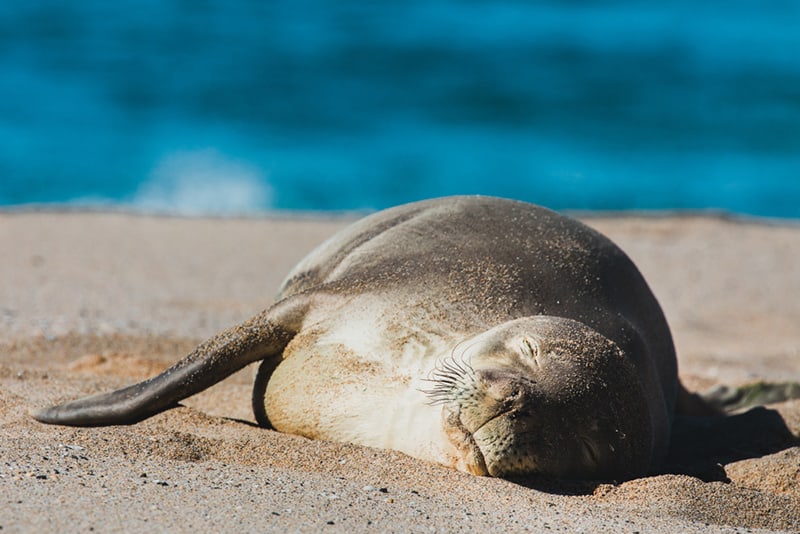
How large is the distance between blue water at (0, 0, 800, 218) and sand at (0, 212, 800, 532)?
5897mm

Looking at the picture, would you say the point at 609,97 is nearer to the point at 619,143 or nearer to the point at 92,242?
the point at 619,143

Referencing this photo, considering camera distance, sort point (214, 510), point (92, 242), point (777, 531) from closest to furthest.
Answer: point (214, 510), point (777, 531), point (92, 242)

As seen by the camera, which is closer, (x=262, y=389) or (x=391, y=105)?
(x=262, y=389)

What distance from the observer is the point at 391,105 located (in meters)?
18.8

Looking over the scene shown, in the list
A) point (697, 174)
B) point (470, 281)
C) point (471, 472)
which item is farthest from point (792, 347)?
point (697, 174)

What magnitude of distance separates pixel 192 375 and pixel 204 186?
11101mm

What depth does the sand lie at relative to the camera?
2.82 meters

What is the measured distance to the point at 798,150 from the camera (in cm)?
1764

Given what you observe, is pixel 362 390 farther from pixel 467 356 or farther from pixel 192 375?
pixel 192 375

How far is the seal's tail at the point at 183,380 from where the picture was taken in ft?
12.3

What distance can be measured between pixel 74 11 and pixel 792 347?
60.7 feet

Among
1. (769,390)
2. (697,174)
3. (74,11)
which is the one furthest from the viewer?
(74,11)

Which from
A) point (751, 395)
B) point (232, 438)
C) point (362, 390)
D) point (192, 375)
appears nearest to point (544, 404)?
point (362, 390)

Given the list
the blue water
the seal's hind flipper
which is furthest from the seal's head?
the blue water
